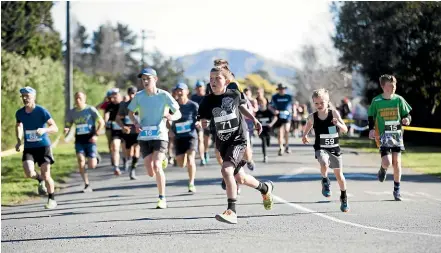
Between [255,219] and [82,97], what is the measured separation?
5.97m

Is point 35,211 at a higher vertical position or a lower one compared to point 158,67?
lower

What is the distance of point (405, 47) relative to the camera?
103 ft

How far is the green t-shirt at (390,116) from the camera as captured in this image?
12109 mm

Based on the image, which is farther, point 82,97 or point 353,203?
point 82,97

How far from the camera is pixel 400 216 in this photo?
982 centimetres

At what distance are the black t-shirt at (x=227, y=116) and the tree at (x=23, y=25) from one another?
2364 centimetres

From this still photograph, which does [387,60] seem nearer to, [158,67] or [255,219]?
[255,219]

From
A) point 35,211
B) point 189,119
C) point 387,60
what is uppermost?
point 387,60

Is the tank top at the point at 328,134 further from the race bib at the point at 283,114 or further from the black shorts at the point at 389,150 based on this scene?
the race bib at the point at 283,114

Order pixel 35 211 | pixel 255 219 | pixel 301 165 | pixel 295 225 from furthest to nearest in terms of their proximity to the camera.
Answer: pixel 301 165 → pixel 35 211 → pixel 255 219 → pixel 295 225

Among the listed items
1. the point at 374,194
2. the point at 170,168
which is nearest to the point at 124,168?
the point at 170,168

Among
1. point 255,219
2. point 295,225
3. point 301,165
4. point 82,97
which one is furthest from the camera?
point 301,165

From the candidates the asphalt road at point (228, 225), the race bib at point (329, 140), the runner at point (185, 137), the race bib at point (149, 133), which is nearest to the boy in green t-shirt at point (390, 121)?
the asphalt road at point (228, 225)

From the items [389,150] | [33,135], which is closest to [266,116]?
[389,150]
